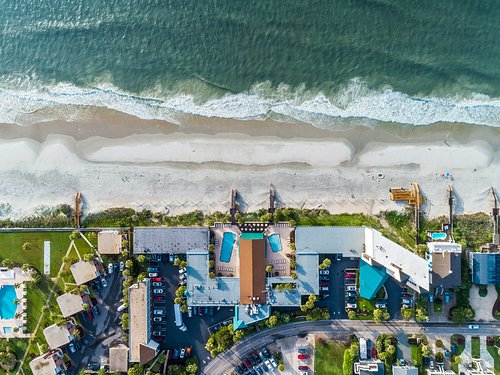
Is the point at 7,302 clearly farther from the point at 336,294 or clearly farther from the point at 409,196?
the point at 409,196

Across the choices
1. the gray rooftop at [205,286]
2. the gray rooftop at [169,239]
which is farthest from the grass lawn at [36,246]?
the gray rooftop at [205,286]

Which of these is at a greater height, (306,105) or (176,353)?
(306,105)

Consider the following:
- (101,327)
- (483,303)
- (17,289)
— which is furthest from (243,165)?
(483,303)

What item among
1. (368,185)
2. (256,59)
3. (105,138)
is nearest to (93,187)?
(105,138)

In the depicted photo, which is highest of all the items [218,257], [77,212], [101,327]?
[77,212]

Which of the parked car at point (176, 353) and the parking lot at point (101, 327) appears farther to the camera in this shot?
the parking lot at point (101, 327)

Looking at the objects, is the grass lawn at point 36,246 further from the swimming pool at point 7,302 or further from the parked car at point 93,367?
the parked car at point 93,367
